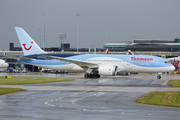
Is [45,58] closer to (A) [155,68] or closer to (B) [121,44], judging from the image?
(A) [155,68]

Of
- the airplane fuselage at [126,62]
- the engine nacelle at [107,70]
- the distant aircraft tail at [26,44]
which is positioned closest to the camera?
the engine nacelle at [107,70]

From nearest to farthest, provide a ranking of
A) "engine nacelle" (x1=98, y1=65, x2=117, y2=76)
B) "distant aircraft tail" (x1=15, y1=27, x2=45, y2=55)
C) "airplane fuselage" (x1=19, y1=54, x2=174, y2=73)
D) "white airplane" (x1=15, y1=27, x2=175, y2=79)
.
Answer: "engine nacelle" (x1=98, y1=65, x2=117, y2=76), "white airplane" (x1=15, y1=27, x2=175, y2=79), "airplane fuselage" (x1=19, y1=54, x2=174, y2=73), "distant aircraft tail" (x1=15, y1=27, x2=45, y2=55)

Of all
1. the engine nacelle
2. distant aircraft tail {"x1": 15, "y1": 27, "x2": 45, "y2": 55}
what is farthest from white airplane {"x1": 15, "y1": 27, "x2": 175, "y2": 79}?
distant aircraft tail {"x1": 15, "y1": 27, "x2": 45, "y2": 55}

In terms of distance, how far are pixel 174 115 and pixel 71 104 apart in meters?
7.86

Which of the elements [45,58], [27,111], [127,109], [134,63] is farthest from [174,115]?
[45,58]

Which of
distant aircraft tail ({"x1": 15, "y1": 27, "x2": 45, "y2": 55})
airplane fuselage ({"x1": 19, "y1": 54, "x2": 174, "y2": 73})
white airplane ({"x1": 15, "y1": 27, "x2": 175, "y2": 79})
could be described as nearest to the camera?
white airplane ({"x1": 15, "y1": 27, "x2": 175, "y2": 79})

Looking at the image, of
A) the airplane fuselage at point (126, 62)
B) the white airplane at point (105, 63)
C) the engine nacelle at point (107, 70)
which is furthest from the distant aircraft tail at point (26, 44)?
the engine nacelle at point (107, 70)

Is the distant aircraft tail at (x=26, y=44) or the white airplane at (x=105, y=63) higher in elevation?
the distant aircraft tail at (x=26, y=44)

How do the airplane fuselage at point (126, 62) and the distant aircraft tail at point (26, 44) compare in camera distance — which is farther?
the distant aircraft tail at point (26, 44)

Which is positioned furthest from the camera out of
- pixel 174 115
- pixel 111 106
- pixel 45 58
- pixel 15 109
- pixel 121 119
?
pixel 45 58

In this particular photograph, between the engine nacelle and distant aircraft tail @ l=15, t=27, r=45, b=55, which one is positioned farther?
distant aircraft tail @ l=15, t=27, r=45, b=55

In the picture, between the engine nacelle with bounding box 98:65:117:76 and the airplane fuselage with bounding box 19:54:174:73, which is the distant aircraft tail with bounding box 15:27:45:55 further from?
the engine nacelle with bounding box 98:65:117:76

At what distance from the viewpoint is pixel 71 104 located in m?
21.4

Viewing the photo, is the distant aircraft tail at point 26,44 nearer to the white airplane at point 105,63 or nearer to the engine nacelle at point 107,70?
the white airplane at point 105,63
